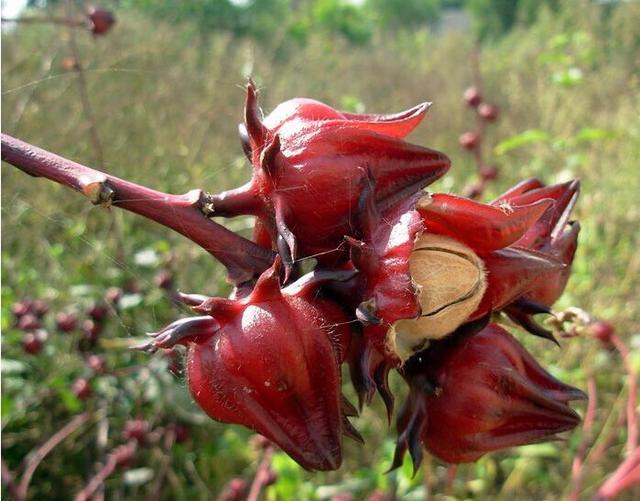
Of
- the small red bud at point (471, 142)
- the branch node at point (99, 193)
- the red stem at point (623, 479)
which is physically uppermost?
the branch node at point (99, 193)

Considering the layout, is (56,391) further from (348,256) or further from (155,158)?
(348,256)

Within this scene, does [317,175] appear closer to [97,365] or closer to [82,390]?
[97,365]

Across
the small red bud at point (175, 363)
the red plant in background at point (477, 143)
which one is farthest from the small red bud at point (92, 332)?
the small red bud at point (175, 363)

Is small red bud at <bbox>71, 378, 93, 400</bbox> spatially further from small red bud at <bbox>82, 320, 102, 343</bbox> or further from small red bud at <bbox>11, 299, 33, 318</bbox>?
small red bud at <bbox>11, 299, 33, 318</bbox>

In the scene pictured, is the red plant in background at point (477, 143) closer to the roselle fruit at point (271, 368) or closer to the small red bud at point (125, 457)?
the small red bud at point (125, 457)

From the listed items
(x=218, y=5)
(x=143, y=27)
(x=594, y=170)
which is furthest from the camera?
(x=218, y=5)

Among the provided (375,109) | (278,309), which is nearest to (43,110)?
(278,309)
